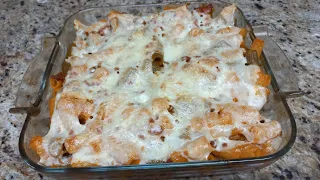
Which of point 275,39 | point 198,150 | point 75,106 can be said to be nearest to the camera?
point 198,150

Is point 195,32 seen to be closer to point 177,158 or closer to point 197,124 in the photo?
point 197,124

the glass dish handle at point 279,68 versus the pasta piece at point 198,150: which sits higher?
Result: the glass dish handle at point 279,68

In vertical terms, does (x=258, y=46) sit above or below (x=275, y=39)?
above

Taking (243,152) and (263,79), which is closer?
(243,152)

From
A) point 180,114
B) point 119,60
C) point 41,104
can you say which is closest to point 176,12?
point 119,60

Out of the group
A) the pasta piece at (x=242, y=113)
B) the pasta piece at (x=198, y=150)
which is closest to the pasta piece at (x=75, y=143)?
the pasta piece at (x=198, y=150)

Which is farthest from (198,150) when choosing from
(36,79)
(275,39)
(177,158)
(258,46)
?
(275,39)

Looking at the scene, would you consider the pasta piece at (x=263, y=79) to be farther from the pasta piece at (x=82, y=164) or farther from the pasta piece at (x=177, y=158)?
the pasta piece at (x=82, y=164)
